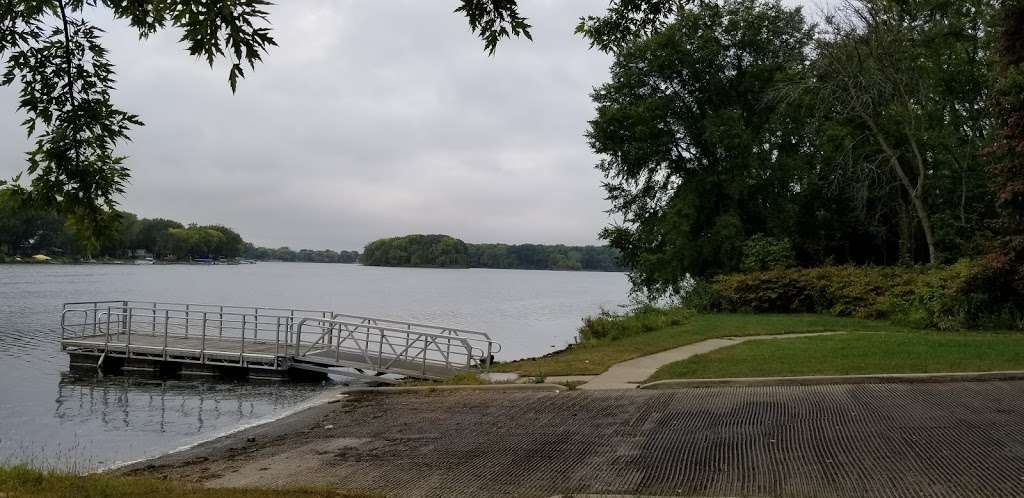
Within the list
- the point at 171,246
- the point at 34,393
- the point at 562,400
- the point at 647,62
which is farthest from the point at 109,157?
the point at 171,246

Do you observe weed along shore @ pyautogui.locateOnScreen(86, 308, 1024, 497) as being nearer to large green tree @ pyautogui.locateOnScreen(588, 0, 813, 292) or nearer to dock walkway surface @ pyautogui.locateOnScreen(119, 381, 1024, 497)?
dock walkway surface @ pyautogui.locateOnScreen(119, 381, 1024, 497)

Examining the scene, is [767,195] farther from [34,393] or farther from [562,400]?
[34,393]

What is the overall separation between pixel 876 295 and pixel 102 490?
72.0 ft

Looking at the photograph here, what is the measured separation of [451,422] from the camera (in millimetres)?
10938

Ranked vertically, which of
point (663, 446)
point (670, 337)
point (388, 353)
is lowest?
point (388, 353)

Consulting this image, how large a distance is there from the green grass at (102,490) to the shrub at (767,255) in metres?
25.2

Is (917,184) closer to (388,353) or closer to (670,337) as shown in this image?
(670,337)

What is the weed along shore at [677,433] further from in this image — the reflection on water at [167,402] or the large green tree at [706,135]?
the large green tree at [706,135]

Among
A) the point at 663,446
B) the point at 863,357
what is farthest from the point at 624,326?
the point at 663,446

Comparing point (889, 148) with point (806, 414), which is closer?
point (806, 414)

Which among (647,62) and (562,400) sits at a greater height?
(647,62)

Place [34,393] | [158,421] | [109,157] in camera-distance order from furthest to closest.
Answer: [34,393] < [158,421] < [109,157]

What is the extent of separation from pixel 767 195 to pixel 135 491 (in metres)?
32.1

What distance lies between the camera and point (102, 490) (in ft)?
22.1
